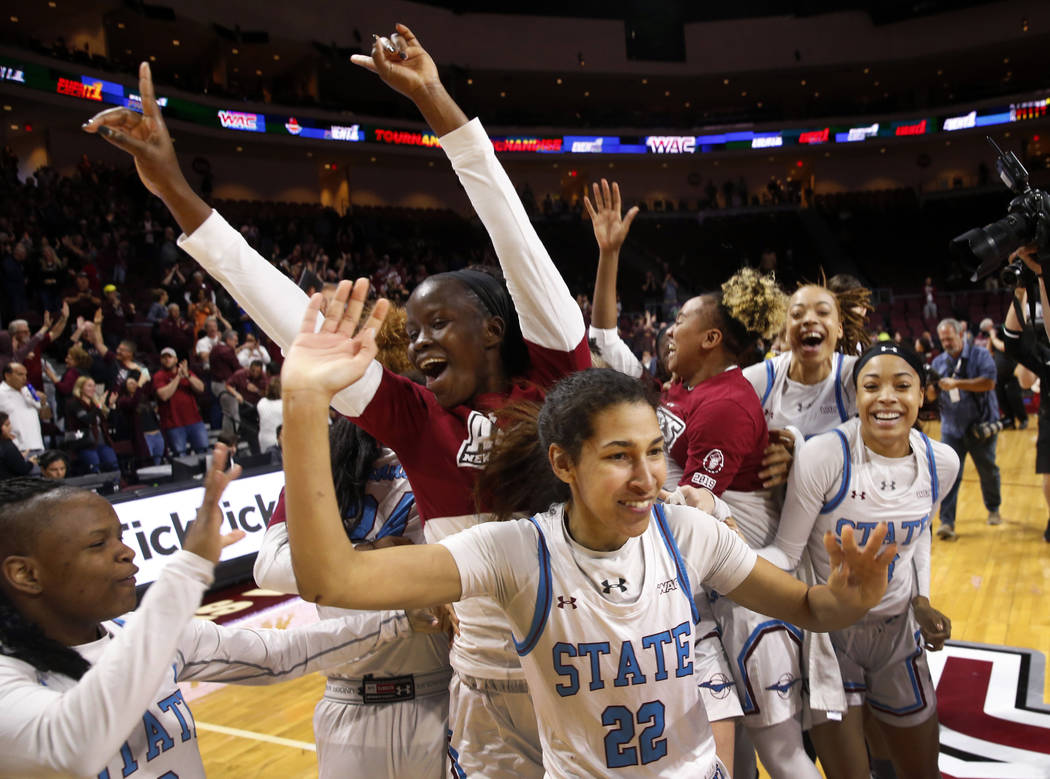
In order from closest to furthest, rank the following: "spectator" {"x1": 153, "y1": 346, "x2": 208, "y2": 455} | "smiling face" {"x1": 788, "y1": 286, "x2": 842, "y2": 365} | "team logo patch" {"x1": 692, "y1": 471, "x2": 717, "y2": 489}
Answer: "team logo patch" {"x1": 692, "y1": 471, "x2": 717, "y2": 489}, "smiling face" {"x1": 788, "y1": 286, "x2": 842, "y2": 365}, "spectator" {"x1": 153, "y1": 346, "x2": 208, "y2": 455}

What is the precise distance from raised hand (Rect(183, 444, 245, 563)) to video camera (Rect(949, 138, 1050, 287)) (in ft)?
8.82

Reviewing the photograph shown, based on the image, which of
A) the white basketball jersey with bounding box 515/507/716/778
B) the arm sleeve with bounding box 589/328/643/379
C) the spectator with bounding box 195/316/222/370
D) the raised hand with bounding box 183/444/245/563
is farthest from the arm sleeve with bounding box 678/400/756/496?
the spectator with bounding box 195/316/222/370

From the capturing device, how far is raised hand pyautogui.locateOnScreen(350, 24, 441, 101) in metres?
1.88

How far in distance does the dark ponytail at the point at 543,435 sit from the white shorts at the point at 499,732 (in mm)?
431

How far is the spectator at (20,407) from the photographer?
6859 millimetres

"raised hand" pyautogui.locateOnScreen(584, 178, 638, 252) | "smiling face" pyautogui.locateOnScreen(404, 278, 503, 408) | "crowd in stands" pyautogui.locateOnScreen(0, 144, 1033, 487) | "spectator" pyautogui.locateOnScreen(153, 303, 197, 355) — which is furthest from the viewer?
"spectator" pyautogui.locateOnScreen(153, 303, 197, 355)

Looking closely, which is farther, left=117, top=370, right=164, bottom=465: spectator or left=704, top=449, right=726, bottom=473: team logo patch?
left=117, top=370, right=164, bottom=465: spectator

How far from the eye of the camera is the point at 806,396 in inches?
140

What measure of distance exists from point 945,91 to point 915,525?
1215 inches

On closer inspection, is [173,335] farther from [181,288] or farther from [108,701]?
[108,701]

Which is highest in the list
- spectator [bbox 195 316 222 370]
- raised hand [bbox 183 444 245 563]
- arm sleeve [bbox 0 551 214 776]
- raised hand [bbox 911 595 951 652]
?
spectator [bbox 195 316 222 370]

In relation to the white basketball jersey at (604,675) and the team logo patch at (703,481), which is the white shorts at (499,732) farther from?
the team logo patch at (703,481)

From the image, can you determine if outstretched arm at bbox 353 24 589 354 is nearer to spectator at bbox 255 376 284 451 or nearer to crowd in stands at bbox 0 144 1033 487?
crowd in stands at bbox 0 144 1033 487

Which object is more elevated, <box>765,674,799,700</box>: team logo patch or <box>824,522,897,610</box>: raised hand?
<box>824,522,897,610</box>: raised hand
